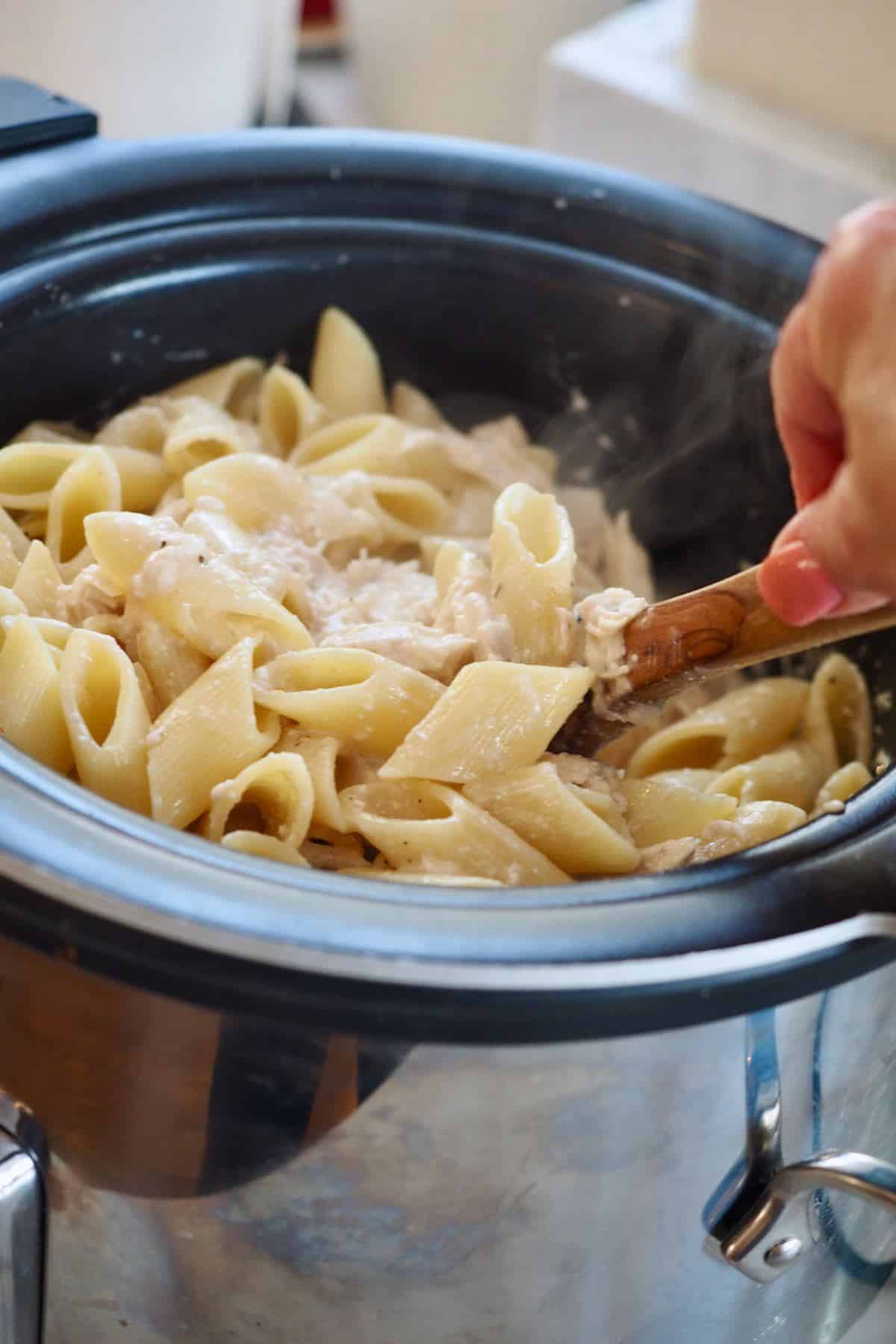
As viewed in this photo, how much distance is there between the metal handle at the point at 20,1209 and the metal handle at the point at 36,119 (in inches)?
37.5

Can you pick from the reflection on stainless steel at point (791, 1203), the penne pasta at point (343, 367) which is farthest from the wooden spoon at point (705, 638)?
the penne pasta at point (343, 367)

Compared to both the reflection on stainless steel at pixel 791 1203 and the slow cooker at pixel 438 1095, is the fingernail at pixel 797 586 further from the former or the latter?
the reflection on stainless steel at pixel 791 1203

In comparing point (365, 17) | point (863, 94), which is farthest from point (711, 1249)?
point (365, 17)

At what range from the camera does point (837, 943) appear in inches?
32.5

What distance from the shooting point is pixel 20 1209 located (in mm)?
888

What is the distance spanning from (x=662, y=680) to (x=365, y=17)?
7.98 ft

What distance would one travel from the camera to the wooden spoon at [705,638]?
3.22 feet

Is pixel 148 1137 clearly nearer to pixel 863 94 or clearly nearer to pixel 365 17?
pixel 863 94

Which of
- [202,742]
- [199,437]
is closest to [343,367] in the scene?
[199,437]

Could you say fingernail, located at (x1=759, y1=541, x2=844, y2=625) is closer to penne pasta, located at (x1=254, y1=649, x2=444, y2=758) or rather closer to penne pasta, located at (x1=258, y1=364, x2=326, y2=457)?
penne pasta, located at (x1=254, y1=649, x2=444, y2=758)

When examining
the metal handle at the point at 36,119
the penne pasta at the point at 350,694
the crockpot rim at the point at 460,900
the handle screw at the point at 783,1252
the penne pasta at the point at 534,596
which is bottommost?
the handle screw at the point at 783,1252

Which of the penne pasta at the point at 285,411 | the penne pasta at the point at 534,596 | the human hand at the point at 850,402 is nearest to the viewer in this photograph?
the human hand at the point at 850,402

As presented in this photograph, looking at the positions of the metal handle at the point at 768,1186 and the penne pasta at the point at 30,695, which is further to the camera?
the penne pasta at the point at 30,695

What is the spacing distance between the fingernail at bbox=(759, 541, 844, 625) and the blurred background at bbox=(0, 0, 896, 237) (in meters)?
1.27
